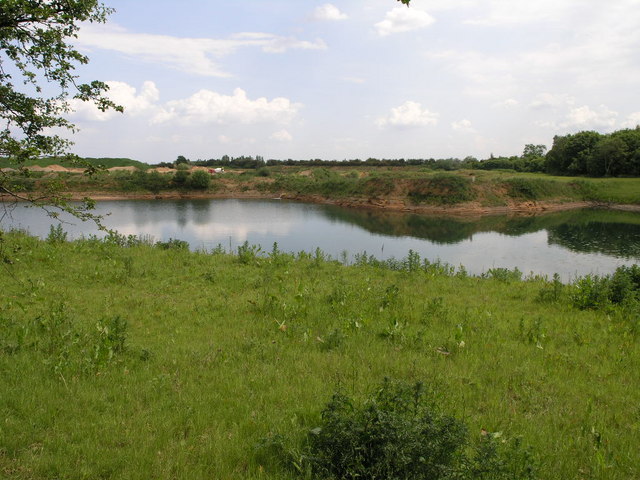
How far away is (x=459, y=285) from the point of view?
1145cm

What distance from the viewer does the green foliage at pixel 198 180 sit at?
74.8m

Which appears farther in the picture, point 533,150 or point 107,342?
point 533,150

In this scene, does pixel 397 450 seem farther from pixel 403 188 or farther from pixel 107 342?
pixel 403 188

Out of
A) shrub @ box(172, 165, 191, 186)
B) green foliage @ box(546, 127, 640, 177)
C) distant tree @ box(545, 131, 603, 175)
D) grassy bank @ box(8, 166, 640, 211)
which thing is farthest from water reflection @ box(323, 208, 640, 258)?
shrub @ box(172, 165, 191, 186)

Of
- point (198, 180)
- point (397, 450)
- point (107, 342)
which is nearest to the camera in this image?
point (397, 450)

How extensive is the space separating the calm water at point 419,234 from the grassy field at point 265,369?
1002cm

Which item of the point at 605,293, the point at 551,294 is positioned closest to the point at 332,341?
the point at 551,294

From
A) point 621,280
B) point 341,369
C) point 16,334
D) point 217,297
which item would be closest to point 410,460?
point 341,369

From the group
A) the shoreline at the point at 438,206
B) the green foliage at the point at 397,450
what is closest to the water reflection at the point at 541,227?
the shoreline at the point at 438,206

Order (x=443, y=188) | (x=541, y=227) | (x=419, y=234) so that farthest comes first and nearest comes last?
(x=443, y=188), (x=541, y=227), (x=419, y=234)

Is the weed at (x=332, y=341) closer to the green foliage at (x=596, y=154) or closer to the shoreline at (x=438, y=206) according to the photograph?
the shoreline at (x=438, y=206)

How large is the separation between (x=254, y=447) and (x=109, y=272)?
29.6ft

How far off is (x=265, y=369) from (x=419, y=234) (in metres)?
30.3

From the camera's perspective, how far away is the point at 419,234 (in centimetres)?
3422
